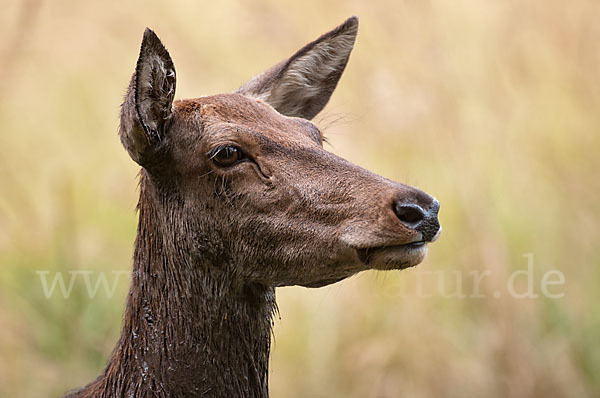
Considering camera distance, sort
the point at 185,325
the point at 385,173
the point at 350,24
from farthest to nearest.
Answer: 1. the point at 385,173
2. the point at 350,24
3. the point at 185,325

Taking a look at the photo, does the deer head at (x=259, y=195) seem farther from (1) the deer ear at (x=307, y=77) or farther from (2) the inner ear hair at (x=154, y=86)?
(1) the deer ear at (x=307, y=77)

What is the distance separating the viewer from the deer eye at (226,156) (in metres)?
3.85

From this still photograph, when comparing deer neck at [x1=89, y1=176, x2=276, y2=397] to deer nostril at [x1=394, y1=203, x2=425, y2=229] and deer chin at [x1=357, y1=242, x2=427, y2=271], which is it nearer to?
deer chin at [x1=357, y1=242, x2=427, y2=271]

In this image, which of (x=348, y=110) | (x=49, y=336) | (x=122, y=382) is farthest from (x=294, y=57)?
(x=49, y=336)

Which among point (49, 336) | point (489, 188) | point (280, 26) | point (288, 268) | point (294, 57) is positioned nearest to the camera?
point (288, 268)

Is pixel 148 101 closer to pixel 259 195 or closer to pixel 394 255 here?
pixel 259 195

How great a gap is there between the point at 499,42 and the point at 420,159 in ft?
4.01

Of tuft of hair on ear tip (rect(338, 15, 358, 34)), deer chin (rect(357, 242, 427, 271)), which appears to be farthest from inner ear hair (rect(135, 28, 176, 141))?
tuft of hair on ear tip (rect(338, 15, 358, 34))

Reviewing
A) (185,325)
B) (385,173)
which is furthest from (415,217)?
(385,173)

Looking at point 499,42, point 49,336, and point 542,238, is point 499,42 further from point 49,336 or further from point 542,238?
point 49,336

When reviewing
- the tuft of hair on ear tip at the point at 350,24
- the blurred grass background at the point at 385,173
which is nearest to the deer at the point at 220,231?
the tuft of hair on ear tip at the point at 350,24

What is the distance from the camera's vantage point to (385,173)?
24.1 feet

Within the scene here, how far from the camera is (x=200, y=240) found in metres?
3.87

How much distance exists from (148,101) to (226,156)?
0.40 m
